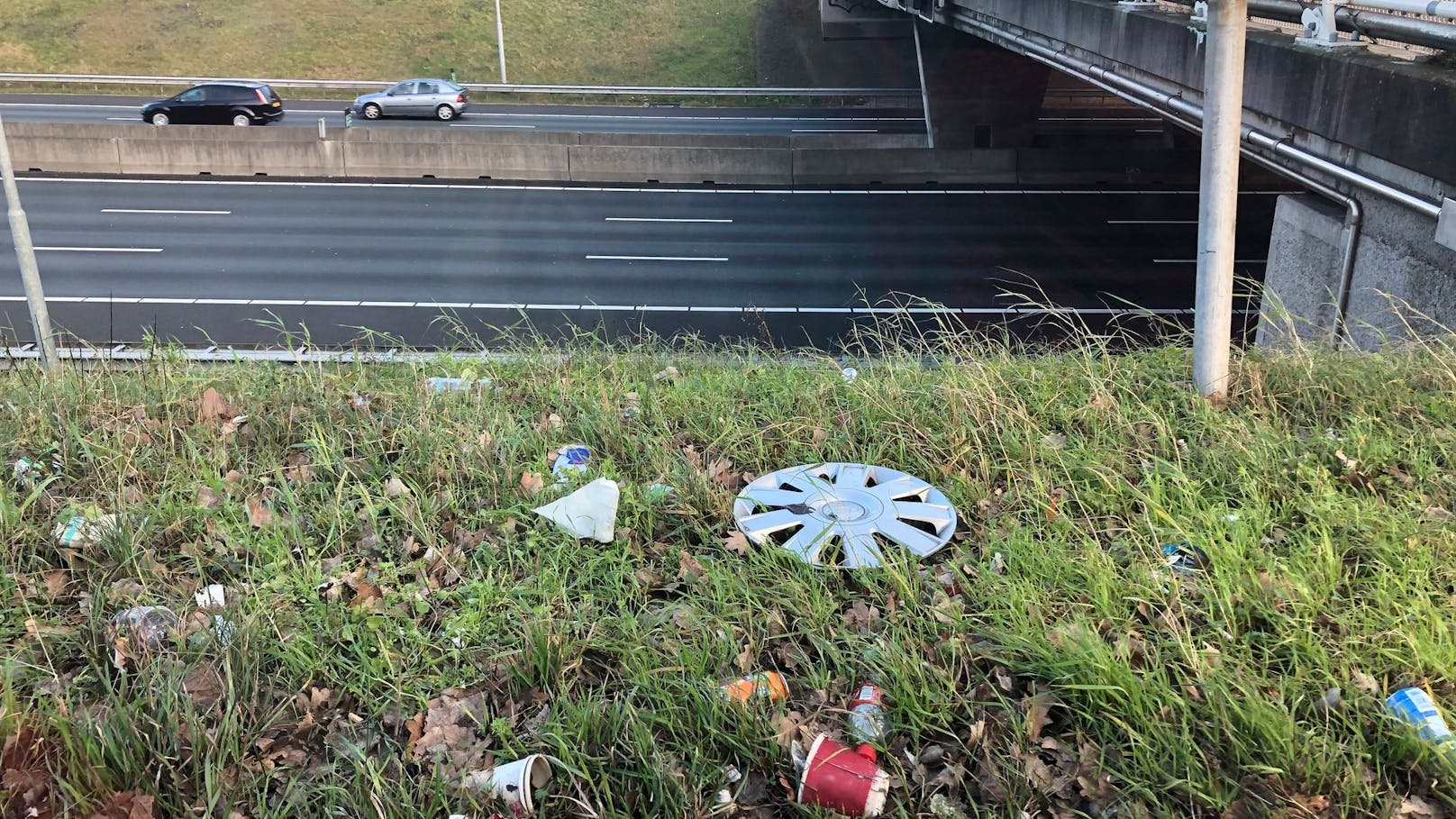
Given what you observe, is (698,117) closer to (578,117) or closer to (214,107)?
(578,117)

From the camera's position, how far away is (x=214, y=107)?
31.6m

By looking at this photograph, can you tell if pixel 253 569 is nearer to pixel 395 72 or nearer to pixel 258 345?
pixel 258 345

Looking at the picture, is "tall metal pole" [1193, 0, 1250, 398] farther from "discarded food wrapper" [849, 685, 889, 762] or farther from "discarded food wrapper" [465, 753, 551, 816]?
"discarded food wrapper" [465, 753, 551, 816]

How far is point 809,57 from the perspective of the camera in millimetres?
44125

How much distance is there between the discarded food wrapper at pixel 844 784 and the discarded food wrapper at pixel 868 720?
66mm

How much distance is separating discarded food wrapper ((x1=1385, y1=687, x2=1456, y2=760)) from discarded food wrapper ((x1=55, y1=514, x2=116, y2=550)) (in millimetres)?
4876

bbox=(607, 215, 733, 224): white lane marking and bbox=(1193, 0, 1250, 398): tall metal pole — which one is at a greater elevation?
bbox=(1193, 0, 1250, 398): tall metal pole

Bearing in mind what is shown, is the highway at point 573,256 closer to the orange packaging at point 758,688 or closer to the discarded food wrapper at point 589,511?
the discarded food wrapper at point 589,511

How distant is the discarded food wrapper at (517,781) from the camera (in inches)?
118

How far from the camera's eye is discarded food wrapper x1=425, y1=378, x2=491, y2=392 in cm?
640

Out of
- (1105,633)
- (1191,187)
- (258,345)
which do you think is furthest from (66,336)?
(1191,187)

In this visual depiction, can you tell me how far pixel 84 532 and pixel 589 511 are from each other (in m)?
2.19

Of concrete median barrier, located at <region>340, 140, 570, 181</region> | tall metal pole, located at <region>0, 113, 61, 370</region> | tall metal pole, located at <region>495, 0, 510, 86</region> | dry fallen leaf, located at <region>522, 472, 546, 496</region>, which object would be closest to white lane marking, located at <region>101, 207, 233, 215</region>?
concrete median barrier, located at <region>340, 140, 570, 181</region>

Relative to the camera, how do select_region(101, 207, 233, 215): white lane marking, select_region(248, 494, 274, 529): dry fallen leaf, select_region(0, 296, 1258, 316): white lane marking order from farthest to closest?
1. select_region(101, 207, 233, 215): white lane marking
2. select_region(0, 296, 1258, 316): white lane marking
3. select_region(248, 494, 274, 529): dry fallen leaf
